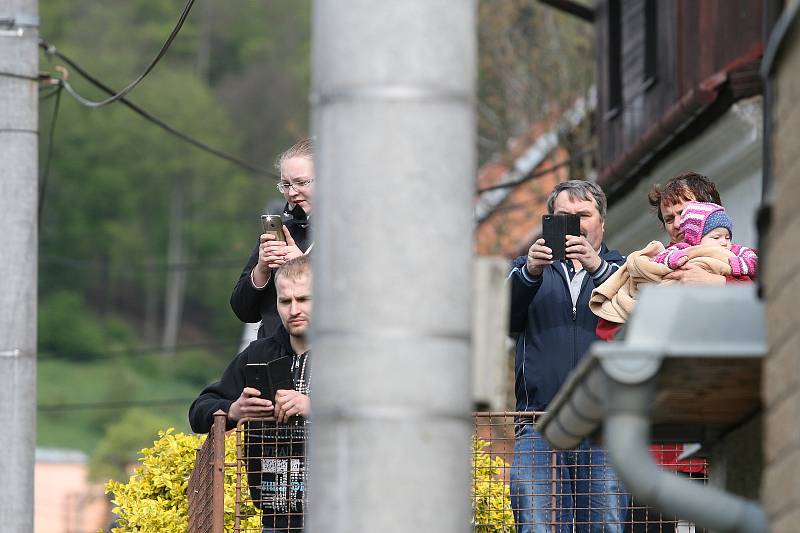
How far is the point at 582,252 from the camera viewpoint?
7.71m

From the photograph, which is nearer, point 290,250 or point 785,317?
point 785,317

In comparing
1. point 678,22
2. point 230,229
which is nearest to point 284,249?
point 678,22

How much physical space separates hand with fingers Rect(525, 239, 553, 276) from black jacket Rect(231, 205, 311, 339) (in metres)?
1.01

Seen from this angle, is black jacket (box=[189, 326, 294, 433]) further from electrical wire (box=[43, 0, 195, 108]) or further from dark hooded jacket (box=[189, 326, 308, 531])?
electrical wire (box=[43, 0, 195, 108])

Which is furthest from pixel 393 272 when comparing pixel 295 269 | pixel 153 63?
pixel 153 63

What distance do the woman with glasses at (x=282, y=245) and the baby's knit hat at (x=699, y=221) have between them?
1.52 m

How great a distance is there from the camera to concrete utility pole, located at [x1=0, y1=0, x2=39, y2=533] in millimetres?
9695

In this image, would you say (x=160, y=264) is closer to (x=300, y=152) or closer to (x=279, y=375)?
(x=300, y=152)

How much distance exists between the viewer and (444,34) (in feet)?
14.0

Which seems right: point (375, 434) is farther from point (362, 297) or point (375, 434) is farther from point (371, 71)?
point (371, 71)

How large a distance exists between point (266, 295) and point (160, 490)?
198 centimetres

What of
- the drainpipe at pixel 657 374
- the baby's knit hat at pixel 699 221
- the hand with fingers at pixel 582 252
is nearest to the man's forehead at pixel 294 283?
the hand with fingers at pixel 582 252

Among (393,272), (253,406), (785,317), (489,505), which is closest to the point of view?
(393,272)

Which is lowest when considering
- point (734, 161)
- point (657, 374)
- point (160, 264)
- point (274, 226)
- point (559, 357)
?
point (657, 374)
